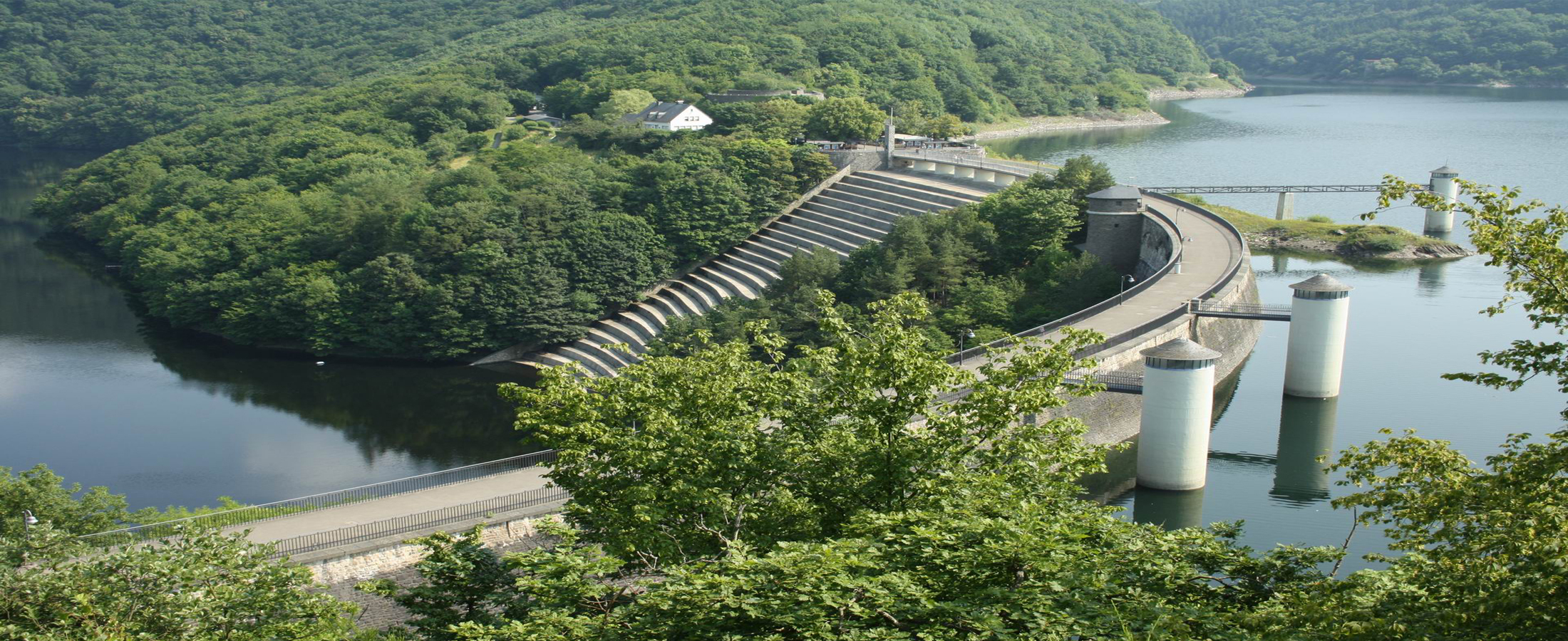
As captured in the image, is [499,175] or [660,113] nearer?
[499,175]

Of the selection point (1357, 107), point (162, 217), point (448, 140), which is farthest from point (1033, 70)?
point (162, 217)

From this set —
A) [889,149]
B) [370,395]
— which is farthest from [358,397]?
[889,149]

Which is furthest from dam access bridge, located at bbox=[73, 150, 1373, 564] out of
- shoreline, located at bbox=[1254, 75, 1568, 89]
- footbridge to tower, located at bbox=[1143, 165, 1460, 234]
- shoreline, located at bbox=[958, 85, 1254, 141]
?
shoreline, located at bbox=[1254, 75, 1568, 89]

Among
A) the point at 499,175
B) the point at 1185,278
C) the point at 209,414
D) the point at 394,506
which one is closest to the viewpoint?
the point at 394,506

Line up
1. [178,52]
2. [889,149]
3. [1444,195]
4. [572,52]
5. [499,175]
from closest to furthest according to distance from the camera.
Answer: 1. [1444,195]
2. [499,175]
3. [889,149]
4. [572,52]
5. [178,52]

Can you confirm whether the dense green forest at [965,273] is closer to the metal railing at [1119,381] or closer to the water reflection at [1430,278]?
the metal railing at [1119,381]

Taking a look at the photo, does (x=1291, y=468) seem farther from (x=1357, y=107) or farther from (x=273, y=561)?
(x=1357, y=107)

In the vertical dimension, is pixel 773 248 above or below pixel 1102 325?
below

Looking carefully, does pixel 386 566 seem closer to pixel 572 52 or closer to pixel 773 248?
pixel 773 248
